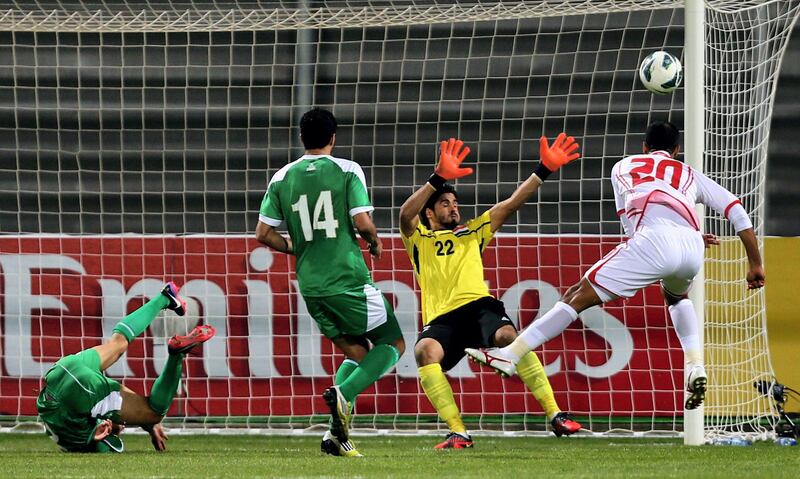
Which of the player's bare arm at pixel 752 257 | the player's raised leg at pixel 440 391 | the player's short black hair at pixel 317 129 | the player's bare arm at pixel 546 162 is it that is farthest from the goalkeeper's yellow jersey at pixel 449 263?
the player's bare arm at pixel 752 257

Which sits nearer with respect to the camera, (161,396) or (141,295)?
(161,396)

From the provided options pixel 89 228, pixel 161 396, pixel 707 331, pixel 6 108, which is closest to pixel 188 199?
pixel 89 228

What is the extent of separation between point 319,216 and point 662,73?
2.32 m

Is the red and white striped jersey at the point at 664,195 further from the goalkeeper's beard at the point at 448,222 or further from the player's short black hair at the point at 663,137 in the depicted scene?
the goalkeeper's beard at the point at 448,222

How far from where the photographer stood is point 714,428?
8.87 m

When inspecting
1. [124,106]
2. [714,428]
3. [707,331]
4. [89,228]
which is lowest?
[714,428]

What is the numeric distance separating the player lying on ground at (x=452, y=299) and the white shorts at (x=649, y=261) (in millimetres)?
730

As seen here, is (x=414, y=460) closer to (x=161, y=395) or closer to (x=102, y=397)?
(x=161, y=395)

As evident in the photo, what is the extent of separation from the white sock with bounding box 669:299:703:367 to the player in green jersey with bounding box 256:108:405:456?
161 centimetres

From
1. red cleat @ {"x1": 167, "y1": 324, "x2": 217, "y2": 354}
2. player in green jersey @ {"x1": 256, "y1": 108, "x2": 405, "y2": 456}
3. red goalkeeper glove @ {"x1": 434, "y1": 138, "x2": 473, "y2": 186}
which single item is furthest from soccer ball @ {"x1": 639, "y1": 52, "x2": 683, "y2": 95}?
red cleat @ {"x1": 167, "y1": 324, "x2": 217, "y2": 354}

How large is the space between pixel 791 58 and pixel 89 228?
6002 mm

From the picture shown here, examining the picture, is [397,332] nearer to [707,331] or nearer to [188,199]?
[707,331]

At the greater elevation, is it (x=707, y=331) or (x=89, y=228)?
(x=89, y=228)

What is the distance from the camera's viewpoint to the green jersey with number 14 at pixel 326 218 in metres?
7.33
